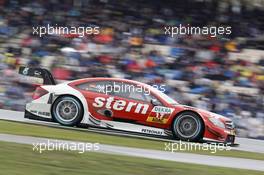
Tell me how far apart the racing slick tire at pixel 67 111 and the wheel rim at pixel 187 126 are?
201 cm

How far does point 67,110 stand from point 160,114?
191cm

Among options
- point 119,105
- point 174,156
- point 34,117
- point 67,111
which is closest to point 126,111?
point 119,105

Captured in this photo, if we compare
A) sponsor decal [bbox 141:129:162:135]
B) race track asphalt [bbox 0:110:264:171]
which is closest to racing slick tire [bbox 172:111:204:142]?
sponsor decal [bbox 141:129:162:135]

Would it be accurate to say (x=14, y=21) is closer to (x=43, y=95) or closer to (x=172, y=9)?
(x=172, y=9)

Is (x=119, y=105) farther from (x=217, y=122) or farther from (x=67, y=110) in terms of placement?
(x=217, y=122)

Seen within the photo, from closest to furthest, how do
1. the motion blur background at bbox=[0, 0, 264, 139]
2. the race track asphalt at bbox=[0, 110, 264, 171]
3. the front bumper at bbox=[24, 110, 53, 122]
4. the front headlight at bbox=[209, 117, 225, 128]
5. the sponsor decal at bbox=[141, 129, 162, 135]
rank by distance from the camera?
the race track asphalt at bbox=[0, 110, 264, 171]
the front headlight at bbox=[209, 117, 225, 128]
the sponsor decal at bbox=[141, 129, 162, 135]
the front bumper at bbox=[24, 110, 53, 122]
the motion blur background at bbox=[0, 0, 264, 139]

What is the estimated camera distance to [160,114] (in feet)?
40.6

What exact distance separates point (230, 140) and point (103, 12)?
9495 mm

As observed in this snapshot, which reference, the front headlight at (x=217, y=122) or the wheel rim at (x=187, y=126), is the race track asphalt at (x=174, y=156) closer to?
the wheel rim at (x=187, y=126)

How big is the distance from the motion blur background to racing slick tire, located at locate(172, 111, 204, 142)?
411 centimetres

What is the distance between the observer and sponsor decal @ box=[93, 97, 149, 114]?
12.5m

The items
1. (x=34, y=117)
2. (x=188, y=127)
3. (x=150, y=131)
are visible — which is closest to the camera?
(x=188, y=127)

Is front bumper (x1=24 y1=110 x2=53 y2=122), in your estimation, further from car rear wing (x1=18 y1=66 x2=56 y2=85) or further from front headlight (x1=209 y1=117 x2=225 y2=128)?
front headlight (x1=209 y1=117 x2=225 y2=128)

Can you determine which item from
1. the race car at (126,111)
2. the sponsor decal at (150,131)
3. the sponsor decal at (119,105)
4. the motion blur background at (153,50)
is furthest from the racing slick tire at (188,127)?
the motion blur background at (153,50)
